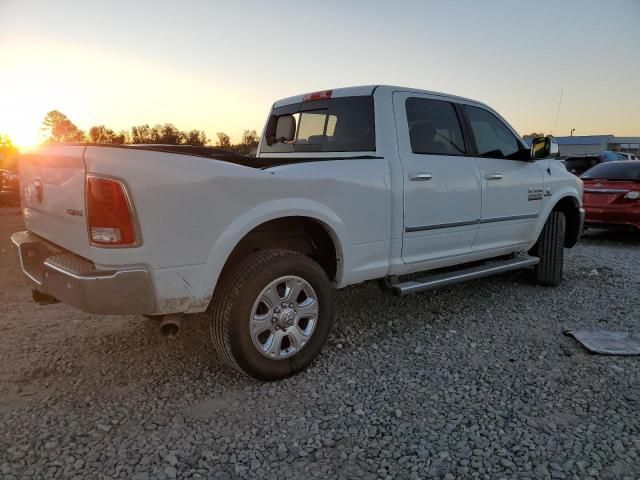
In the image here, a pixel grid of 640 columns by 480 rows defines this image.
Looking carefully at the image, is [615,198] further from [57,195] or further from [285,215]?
[57,195]

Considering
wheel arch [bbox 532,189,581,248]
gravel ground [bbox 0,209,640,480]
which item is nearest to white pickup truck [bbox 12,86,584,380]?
wheel arch [bbox 532,189,581,248]

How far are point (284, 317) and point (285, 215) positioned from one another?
0.64m

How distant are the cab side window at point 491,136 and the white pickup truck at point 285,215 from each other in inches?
0.7

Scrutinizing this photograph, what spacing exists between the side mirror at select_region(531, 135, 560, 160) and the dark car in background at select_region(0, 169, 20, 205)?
12674mm

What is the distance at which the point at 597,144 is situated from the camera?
55500mm

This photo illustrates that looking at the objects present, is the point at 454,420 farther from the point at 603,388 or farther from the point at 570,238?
the point at 570,238

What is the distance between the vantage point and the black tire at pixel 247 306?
108 inches

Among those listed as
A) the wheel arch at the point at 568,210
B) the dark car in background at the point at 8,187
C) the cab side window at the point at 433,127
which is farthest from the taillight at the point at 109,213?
the dark car in background at the point at 8,187

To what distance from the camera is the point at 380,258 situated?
11.3 feet

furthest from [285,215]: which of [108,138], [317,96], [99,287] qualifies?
[108,138]

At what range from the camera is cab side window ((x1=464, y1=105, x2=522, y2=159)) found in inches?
169

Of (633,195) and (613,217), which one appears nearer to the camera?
(633,195)

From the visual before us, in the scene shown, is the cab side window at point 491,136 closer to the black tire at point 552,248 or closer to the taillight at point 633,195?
the black tire at point 552,248

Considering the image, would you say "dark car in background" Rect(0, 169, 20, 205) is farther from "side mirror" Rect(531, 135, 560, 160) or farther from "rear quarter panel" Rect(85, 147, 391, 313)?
"side mirror" Rect(531, 135, 560, 160)
